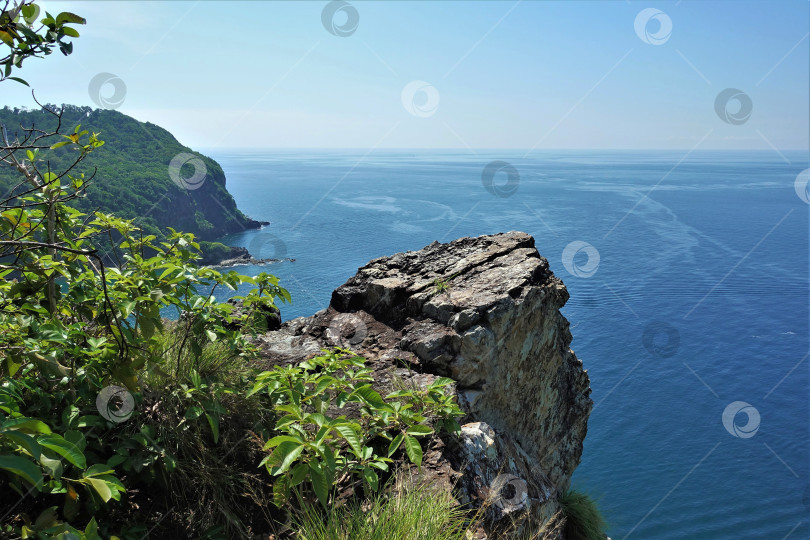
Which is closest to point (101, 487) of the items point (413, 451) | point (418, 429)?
point (413, 451)

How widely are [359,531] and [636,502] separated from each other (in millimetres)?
34168

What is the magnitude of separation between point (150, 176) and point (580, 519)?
234ft

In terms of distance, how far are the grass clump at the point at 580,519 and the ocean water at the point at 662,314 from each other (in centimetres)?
472

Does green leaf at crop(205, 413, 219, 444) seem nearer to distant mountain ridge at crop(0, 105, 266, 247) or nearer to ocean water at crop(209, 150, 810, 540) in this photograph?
ocean water at crop(209, 150, 810, 540)

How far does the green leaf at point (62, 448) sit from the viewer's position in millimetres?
2105

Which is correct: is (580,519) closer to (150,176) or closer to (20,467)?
(20,467)

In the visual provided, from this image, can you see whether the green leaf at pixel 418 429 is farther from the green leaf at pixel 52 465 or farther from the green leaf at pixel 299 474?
the green leaf at pixel 52 465

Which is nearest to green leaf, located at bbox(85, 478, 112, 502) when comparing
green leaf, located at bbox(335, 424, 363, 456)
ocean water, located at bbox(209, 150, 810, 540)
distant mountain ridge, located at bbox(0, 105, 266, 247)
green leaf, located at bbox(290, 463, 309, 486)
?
green leaf, located at bbox(290, 463, 309, 486)

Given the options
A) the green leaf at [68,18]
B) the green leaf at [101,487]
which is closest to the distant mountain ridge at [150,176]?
the green leaf at [68,18]

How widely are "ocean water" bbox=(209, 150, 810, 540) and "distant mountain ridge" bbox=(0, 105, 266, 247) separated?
274 inches

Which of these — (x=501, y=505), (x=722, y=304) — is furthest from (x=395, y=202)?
(x=501, y=505)

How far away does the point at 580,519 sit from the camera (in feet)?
32.0

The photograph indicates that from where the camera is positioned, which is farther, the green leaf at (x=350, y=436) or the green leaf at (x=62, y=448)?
the green leaf at (x=350, y=436)

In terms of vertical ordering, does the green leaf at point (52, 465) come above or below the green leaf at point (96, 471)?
above
